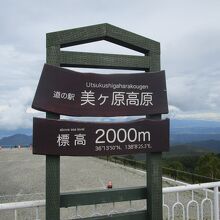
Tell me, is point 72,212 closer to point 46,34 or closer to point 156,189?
point 156,189

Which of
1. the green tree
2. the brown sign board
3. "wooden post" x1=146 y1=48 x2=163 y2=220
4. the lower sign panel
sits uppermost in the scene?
the brown sign board

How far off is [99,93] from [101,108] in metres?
0.17

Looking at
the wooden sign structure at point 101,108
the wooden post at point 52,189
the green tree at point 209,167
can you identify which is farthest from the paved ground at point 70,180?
the green tree at point 209,167

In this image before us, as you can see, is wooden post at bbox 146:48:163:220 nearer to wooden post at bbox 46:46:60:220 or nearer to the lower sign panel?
the lower sign panel

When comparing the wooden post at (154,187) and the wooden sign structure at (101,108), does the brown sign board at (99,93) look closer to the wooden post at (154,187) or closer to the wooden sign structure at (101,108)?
the wooden sign structure at (101,108)

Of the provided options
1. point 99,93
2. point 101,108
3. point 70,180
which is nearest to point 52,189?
point 101,108

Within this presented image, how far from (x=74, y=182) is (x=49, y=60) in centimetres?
1567

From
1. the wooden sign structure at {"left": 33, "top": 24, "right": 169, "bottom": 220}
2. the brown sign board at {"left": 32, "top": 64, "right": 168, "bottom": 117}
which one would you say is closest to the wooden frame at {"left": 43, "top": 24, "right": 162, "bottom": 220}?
the wooden sign structure at {"left": 33, "top": 24, "right": 169, "bottom": 220}

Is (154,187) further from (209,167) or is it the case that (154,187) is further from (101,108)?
(209,167)

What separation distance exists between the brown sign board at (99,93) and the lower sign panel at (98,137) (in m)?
0.14

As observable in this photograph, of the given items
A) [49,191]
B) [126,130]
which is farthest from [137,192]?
[49,191]

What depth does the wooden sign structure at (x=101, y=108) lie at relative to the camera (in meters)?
3.89

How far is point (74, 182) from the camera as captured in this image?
19031 millimetres

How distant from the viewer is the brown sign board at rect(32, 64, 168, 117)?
12.9 ft
